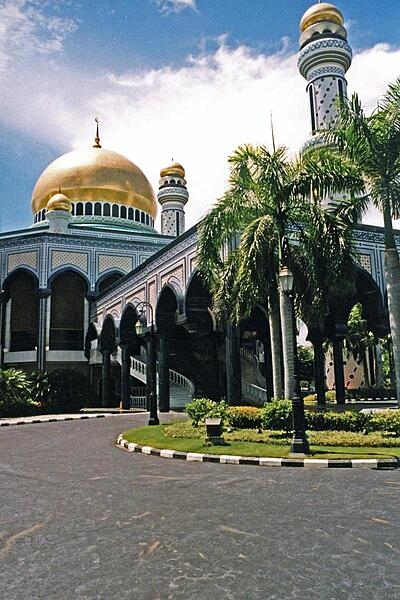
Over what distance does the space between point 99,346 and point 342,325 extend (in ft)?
64.3

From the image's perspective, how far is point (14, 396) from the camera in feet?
98.2

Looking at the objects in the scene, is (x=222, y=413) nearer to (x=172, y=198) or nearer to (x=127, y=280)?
(x=127, y=280)

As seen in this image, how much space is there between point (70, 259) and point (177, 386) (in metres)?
15.7

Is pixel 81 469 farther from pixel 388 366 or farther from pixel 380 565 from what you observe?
pixel 388 366

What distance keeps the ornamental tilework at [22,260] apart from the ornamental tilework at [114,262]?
5264 millimetres

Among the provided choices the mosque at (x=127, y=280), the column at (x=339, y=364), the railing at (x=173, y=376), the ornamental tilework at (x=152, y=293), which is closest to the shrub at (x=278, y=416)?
the mosque at (x=127, y=280)

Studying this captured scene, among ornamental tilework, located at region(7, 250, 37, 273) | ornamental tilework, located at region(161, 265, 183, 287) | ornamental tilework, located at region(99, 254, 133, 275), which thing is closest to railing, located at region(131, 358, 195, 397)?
ornamental tilework, located at region(161, 265, 183, 287)

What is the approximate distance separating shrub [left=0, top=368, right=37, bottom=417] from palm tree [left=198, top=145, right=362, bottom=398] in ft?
54.1

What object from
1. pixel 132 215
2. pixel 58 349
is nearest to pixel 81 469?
pixel 58 349

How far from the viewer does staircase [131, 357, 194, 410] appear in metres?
32.6

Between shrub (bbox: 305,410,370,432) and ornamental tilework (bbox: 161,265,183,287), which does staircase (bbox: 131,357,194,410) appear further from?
shrub (bbox: 305,410,370,432)

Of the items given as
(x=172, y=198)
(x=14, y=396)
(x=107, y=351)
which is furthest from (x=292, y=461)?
(x=172, y=198)

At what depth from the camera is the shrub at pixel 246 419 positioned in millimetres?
16922

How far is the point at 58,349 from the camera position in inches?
1674
